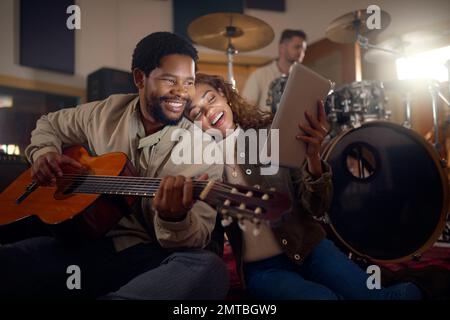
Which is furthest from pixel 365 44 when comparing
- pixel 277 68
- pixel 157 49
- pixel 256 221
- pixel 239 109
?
pixel 256 221

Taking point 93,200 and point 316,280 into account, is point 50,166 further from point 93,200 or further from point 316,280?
point 316,280

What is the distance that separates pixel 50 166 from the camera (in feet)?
2.75

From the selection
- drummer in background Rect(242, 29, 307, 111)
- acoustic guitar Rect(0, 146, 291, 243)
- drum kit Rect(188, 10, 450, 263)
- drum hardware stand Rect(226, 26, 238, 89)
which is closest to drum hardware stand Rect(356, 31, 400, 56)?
drum kit Rect(188, 10, 450, 263)

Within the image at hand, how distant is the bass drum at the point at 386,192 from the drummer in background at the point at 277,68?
1.05 feet

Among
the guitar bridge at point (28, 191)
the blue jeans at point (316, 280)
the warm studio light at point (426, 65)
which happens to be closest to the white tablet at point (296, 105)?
the blue jeans at point (316, 280)

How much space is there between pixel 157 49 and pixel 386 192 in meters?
0.85

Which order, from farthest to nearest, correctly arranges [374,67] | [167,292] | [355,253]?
A: [374,67]
[355,253]
[167,292]

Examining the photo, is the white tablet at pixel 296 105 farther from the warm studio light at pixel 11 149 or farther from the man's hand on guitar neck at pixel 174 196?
the warm studio light at pixel 11 149

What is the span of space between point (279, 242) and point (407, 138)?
63 centimetres

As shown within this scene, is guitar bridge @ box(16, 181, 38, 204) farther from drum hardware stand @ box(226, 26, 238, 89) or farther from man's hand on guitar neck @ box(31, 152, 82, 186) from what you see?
drum hardware stand @ box(226, 26, 238, 89)

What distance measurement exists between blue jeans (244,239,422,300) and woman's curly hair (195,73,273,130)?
366mm
